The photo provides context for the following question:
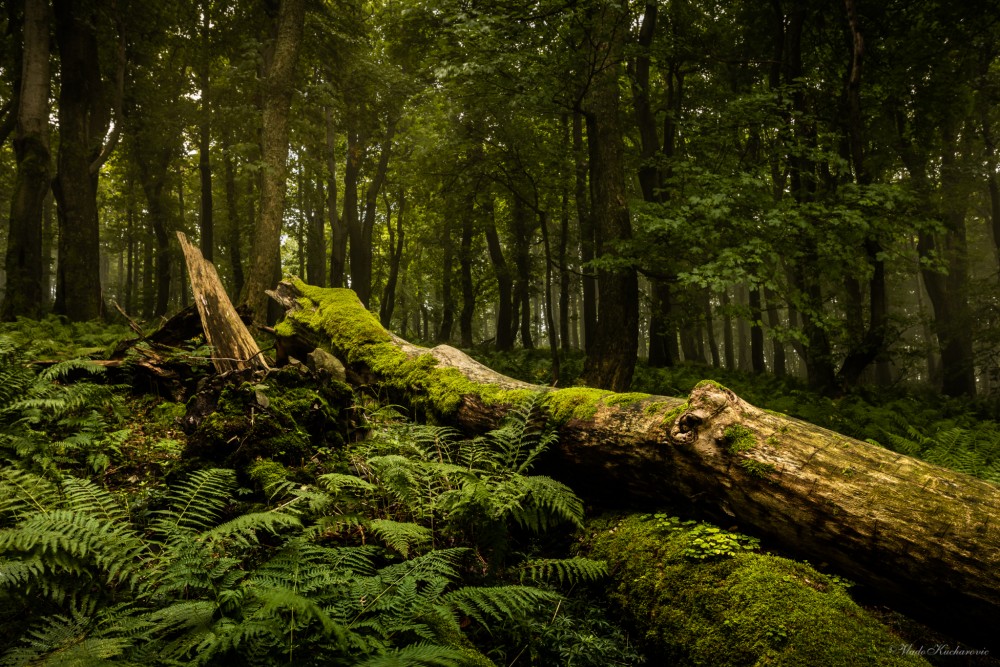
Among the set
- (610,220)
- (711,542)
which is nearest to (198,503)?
(711,542)

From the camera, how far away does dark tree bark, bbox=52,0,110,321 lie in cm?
1070

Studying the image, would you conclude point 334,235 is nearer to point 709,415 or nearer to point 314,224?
point 314,224

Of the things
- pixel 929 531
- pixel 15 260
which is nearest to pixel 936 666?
pixel 929 531

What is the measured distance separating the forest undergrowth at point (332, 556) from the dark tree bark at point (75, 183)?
8169mm

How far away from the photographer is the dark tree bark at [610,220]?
782cm

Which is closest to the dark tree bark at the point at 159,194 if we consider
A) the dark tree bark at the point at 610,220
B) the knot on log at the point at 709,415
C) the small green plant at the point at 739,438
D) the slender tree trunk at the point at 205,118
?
the slender tree trunk at the point at 205,118

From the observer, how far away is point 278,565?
95.3 inches

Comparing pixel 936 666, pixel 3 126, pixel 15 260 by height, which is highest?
pixel 3 126

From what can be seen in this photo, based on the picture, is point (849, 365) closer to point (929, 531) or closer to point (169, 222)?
point (929, 531)

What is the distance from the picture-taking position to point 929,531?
94.3 inches

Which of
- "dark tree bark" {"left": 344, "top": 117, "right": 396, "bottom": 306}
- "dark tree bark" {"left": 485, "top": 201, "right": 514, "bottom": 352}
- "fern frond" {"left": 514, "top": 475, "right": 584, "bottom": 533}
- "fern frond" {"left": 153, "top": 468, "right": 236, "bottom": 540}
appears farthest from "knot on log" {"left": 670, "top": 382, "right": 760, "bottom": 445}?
"dark tree bark" {"left": 344, "top": 117, "right": 396, "bottom": 306}

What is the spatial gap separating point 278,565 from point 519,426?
2.12m

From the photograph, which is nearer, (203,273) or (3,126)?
(203,273)

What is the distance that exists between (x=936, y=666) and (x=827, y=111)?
36.5 ft
